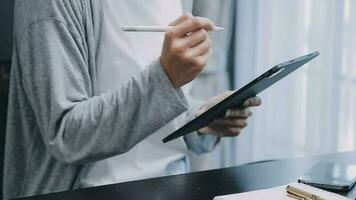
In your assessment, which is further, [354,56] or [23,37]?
[354,56]

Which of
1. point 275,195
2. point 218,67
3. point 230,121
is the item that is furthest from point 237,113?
point 218,67

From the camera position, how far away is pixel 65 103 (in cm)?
85

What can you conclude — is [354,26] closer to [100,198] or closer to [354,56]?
[354,56]

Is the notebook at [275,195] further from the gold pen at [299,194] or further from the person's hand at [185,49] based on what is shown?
the person's hand at [185,49]

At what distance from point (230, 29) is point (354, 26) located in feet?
2.23

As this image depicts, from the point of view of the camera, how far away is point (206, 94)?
7.71 feet

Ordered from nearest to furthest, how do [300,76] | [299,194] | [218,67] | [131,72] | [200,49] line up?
[299,194]
[200,49]
[131,72]
[300,76]
[218,67]

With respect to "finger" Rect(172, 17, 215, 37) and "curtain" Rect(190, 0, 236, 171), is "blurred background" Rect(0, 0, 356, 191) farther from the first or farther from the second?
"finger" Rect(172, 17, 215, 37)

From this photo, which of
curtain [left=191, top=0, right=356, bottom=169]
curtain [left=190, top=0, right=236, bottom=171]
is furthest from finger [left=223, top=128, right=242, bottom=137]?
curtain [left=190, top=0, right=236, bottom=171]

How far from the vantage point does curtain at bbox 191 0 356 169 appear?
1.82 metres

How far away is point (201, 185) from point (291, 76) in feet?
4.56

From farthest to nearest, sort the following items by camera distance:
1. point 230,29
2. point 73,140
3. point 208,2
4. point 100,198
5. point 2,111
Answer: point 230,29 → point 208,2 → point 2,111 → point 73,140 → point 100,198

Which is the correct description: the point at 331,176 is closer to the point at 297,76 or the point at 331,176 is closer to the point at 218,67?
the point at 297,76

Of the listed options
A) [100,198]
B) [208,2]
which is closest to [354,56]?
[208,2]
